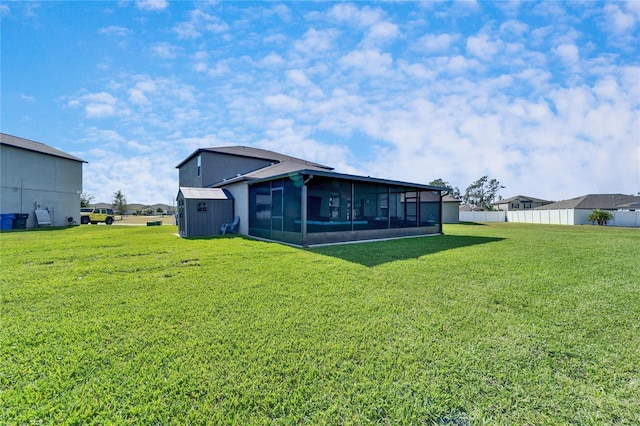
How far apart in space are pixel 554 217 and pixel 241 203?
28.1 meters

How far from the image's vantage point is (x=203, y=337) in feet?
8.38

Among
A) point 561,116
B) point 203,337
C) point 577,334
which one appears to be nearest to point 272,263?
point 203,337

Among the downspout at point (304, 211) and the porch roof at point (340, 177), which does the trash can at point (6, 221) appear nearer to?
the porch roof at point (340, 177)

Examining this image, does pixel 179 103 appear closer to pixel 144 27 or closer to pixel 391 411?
pixel 144 27

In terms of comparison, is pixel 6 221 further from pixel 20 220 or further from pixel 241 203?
pixel 241 203

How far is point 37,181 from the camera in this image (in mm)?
17812

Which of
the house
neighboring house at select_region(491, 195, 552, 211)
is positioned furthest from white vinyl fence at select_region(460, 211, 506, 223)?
neighboring house at select_region(491, 195, 552, 211)

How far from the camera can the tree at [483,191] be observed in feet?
174

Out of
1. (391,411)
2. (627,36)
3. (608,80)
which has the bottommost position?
(391,411)

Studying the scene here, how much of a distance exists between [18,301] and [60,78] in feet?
33.0

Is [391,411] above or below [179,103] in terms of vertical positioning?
below

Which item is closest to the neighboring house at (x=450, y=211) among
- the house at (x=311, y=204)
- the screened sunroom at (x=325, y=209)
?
the house at (x=311, y=204)

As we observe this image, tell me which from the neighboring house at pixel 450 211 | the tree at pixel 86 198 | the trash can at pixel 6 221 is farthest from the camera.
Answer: the tree at pixel 86 198

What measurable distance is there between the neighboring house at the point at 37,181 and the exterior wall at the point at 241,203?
14955mm
